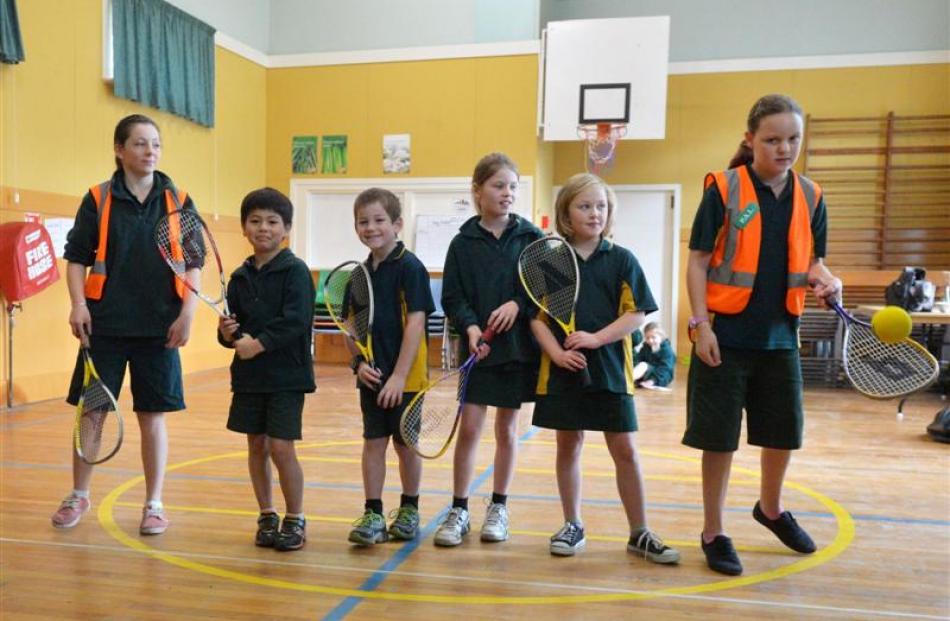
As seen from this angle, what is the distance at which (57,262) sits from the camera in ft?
23.9

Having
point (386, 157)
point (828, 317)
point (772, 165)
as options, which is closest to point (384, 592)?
point (772, 165)

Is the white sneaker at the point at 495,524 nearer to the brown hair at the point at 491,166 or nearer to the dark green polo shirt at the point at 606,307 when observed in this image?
the dark green polo shirt at the point at 606,307

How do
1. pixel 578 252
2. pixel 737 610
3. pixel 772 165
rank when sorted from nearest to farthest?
1. pixel 737 610
2. pixel 772 165
3. pixel 578 252

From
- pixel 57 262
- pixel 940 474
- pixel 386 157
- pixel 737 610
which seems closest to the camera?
pixel 737 610

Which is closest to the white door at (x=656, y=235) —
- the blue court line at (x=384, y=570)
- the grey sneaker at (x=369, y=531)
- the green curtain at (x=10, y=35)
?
the green curtain at (x=10, y=35)

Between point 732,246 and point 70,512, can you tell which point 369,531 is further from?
point 732,246

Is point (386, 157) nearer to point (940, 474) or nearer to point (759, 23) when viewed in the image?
point (759, 23)

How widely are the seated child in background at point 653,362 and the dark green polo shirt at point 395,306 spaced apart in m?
5.86

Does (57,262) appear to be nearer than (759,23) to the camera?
Yes

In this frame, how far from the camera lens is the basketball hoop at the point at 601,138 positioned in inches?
384

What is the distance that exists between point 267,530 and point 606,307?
157 cm

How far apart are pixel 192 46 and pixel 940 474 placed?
8.32 metres

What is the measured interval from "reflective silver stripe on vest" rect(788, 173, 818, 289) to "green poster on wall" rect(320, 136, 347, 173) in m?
8.72

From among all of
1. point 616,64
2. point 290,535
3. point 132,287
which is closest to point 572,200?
point 290,535
